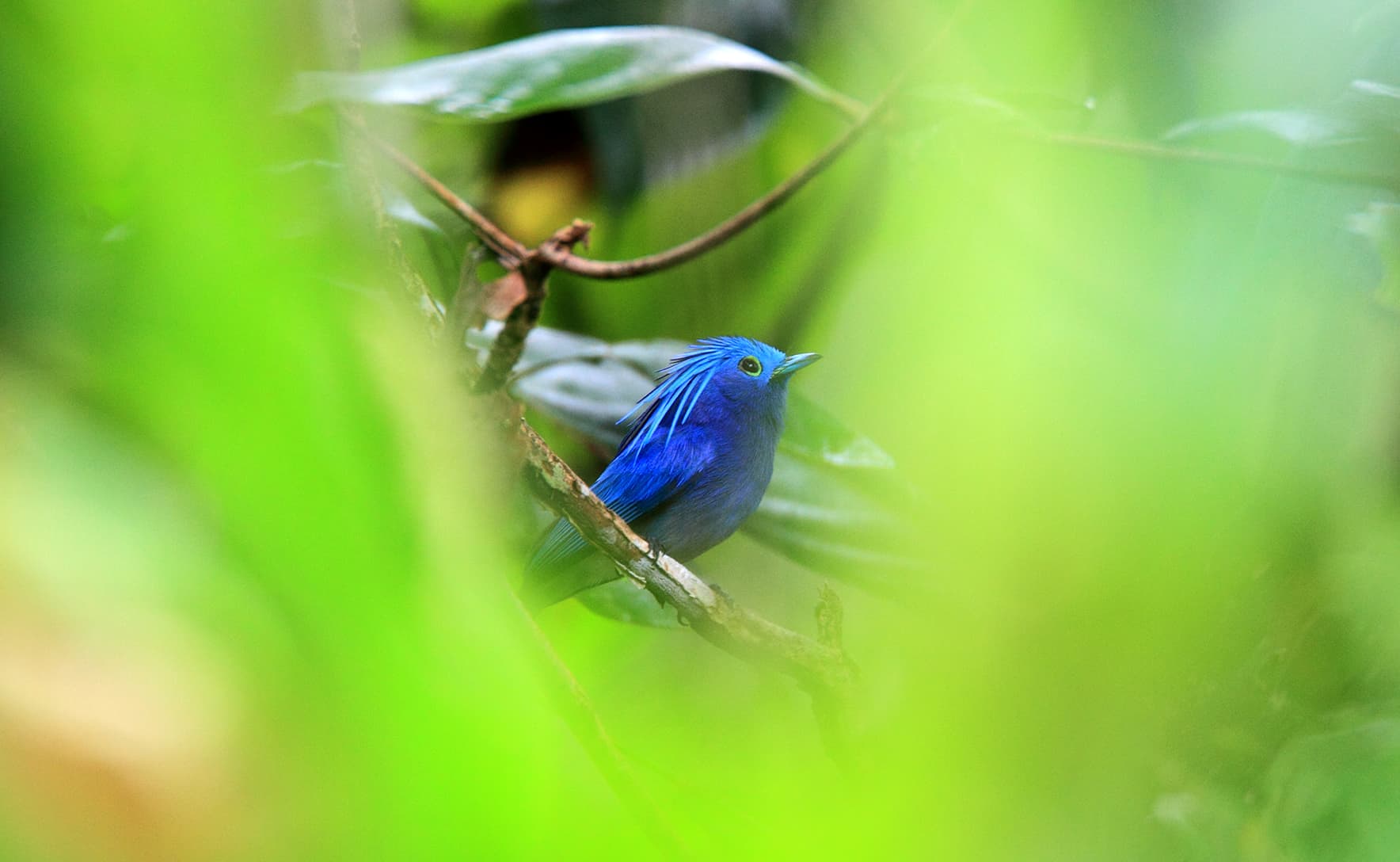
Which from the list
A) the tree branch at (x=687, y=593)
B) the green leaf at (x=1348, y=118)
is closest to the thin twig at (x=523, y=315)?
the tree branch at (x=687, y=593)

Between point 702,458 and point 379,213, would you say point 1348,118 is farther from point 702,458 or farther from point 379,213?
point 379,213

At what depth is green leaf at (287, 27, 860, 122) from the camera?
2.05 ft

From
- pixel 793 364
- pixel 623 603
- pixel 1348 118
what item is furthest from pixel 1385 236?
pixel 623 603

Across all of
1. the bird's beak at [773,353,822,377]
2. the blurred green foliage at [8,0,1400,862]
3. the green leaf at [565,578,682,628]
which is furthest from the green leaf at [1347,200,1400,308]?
the green leaf at [565,578,682,628]

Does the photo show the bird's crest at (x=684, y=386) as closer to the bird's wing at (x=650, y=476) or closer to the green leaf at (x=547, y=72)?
the bird's wing at (x=650, y=476)

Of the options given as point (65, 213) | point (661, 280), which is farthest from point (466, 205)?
point (65, 213)

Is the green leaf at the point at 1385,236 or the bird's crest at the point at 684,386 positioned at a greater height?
the green leaf at the point at 1385,236

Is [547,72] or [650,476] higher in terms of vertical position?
[547,72]

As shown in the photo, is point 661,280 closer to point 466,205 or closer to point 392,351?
point 466,205

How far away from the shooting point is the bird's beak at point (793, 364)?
479mm

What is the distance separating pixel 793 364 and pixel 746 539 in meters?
0.11

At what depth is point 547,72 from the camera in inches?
Result: 25.5

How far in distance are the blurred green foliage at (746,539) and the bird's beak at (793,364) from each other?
3cm

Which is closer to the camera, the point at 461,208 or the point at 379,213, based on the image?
the point at 379,213
